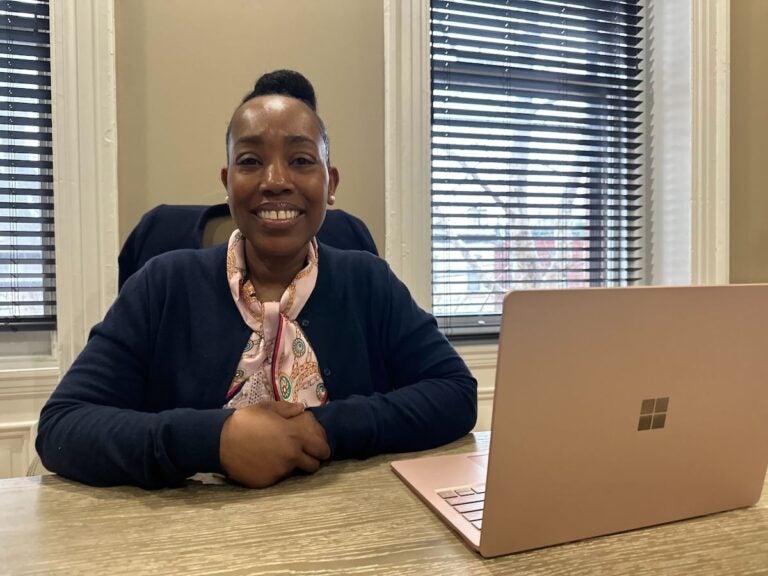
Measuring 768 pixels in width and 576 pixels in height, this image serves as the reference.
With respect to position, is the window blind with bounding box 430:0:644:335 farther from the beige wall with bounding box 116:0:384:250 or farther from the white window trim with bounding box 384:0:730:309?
the beige wall with bounding box 116:0:384:250

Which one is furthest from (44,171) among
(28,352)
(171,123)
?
(28,352)

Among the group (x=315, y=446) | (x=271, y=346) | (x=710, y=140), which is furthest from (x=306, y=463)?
(x=710, y=140)

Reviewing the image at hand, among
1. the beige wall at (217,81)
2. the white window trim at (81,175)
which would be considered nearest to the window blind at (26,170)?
the white window trim at (81,175)

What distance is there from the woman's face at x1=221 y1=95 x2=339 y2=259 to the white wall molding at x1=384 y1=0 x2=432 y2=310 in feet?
2.56

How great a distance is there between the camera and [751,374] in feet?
1.79

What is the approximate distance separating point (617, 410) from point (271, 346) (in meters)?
0.64

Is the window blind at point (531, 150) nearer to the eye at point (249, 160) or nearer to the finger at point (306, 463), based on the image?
the eye at point (249, 160)

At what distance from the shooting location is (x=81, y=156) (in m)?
1.56

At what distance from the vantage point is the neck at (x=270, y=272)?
1.09 m

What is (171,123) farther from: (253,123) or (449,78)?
(449,78)

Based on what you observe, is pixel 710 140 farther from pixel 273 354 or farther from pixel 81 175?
pixel 81 175

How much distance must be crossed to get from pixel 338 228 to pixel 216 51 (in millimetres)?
752

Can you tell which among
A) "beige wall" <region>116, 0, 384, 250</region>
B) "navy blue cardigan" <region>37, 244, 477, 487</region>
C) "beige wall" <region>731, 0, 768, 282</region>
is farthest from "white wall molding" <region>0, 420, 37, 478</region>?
"beige wall" <region>731, 0, 768, 282</region>

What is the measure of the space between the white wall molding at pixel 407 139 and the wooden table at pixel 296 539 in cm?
121
